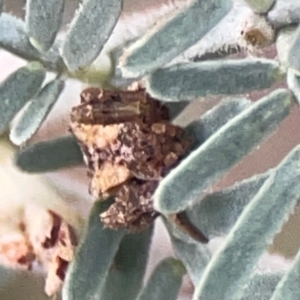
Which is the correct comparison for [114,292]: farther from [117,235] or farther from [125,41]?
[125,41]

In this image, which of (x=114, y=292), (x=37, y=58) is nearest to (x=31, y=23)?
(x=37, y=58)

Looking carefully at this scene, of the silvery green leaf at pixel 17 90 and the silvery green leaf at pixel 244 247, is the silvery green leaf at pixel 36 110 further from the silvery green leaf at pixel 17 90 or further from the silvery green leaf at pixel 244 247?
the silvery green leaf at pixel 244 247

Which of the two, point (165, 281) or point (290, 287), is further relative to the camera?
point (165, 281)

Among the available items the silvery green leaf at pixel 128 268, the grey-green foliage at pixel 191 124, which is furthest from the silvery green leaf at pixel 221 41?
the silvery green leaf at pixel 128 268

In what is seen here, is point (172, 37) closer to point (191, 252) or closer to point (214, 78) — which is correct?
point (214, 78)

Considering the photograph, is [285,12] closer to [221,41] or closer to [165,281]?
[221,41]

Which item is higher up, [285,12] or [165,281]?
[285,12]

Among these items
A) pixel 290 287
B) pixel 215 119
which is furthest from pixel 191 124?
pixel 290 287
